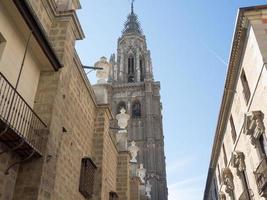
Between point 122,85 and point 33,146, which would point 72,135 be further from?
point 122,85

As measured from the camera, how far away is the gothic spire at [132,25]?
60.3 m

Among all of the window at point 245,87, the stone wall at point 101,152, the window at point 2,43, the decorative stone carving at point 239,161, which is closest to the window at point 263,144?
the window at point 245,87

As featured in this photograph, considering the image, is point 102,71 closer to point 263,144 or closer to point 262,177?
point 263,144

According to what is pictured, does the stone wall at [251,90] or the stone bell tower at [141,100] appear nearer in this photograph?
the stone wall at [251,90]

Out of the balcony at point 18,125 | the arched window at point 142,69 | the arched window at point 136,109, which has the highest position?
the arched window at point 142,69

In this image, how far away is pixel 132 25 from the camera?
62.9 m

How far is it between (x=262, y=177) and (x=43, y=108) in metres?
7.60

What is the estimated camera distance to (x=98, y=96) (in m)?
12.0

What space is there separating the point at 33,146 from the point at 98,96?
20.8ft

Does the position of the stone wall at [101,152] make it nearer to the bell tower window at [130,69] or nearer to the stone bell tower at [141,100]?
the stone bell tower at [141,100]

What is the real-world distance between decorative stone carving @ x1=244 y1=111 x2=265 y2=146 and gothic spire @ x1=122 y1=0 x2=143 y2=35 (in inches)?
1998

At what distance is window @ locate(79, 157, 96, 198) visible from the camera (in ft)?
31.0

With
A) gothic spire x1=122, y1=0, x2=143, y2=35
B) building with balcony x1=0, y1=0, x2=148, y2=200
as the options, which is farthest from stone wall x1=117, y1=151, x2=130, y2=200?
gothic spire x1=122, y1=0, x2=143, y2=35

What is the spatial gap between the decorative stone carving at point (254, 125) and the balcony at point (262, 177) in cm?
88
